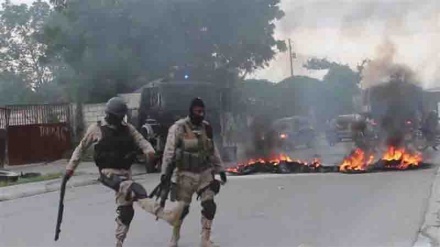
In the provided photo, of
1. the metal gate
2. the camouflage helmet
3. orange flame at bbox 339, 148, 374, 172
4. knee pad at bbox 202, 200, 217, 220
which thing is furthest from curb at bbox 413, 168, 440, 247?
the metal gate

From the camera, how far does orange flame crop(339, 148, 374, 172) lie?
47.2ft

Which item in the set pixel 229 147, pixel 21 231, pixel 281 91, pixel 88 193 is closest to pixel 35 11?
pixel 281 91

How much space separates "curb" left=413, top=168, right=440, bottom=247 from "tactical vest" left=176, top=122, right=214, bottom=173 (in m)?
2.24

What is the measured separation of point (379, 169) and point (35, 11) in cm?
4001

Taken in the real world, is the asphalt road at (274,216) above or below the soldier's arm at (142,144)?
below

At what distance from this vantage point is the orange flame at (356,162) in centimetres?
1439

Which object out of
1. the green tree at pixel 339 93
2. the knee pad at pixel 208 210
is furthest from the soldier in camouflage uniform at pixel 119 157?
the green tree at pixel 339 93

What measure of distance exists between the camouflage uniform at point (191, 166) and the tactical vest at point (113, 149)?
0.46 meters

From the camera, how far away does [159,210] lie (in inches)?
243

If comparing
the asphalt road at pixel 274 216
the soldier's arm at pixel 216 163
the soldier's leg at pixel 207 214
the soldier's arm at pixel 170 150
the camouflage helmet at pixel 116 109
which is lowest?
the asphalt road at pixel 274 216

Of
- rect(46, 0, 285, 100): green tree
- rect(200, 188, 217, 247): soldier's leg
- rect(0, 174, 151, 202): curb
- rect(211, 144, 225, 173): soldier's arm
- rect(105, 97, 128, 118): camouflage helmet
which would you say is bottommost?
rect(0, 174, 151, 202): curb

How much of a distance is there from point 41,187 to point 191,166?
8.98 meters

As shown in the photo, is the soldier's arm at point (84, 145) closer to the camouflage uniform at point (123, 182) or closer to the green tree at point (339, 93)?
the camouflage uniform at point (123, 182)

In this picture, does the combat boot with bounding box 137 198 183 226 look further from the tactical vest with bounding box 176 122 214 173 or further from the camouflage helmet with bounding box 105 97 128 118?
the camouflage helmet with bounding box 105 97 128 118
